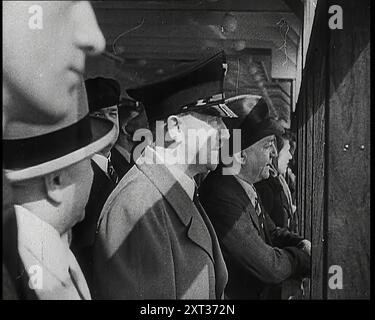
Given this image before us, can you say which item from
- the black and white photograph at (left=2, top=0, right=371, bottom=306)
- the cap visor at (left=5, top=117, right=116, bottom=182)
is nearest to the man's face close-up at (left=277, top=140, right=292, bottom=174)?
the black and white photograph at (left=2, top=0, right=371, bottom=306)

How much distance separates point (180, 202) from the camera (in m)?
3.45

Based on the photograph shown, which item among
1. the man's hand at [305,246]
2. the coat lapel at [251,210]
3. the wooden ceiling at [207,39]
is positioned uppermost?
the wooden ceiling at [207,39]

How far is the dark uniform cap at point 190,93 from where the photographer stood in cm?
341

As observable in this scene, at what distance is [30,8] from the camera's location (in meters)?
3.29

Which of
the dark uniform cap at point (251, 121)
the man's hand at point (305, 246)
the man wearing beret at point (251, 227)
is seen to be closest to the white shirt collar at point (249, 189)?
the man wearing beret at point (251, 227)

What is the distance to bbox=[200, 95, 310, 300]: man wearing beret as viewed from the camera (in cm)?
350

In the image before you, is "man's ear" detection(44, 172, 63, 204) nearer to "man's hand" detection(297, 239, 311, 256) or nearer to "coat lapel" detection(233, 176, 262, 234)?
"coat lapel" detection(233, 176, 262, 234)

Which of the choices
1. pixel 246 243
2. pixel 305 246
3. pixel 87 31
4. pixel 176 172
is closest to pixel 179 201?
pixel 176 172

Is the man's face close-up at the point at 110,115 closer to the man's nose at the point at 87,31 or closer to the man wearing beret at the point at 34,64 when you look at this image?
the man wearing beret at the point at 34,64

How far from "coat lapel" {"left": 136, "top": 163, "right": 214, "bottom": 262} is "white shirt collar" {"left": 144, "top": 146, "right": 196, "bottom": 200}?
0.01 m

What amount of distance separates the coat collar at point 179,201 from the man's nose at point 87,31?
20.0 inches

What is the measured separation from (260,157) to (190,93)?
0.41 metres
